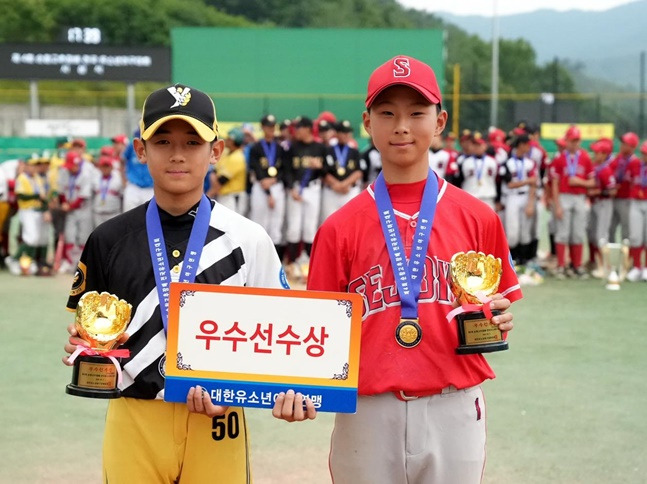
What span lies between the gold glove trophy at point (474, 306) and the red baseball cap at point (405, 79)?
56cm

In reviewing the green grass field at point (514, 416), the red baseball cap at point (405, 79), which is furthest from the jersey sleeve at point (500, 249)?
the green grass field at point (514, 416)

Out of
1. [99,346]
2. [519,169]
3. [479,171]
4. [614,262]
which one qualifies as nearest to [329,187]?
[479,171]

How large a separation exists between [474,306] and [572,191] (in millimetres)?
12047

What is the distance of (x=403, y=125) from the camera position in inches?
139

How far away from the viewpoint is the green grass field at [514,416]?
246 inches

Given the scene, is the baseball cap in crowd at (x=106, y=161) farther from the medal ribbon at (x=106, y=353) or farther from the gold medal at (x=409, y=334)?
the gold medal at (x=409, y=334)

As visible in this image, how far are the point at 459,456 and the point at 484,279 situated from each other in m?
0.59

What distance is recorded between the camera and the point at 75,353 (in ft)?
11.1

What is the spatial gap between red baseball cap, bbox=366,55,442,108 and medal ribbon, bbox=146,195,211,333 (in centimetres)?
69

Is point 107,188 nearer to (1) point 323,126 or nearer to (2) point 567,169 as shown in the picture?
(1) point 323,126

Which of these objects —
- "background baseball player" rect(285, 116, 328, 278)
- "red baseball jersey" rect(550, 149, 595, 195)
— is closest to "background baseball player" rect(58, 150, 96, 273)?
"background baseball player" rect(285, 116, 328, 278)

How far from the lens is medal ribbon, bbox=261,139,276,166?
14633mm

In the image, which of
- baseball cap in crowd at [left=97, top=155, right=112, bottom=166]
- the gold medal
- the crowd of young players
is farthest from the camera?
baseball cap in crowd at [left=97, top=155, right=112, bottom=166]

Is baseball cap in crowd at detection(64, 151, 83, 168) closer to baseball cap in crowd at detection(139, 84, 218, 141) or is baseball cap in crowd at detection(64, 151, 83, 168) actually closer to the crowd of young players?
the crowd of young players
